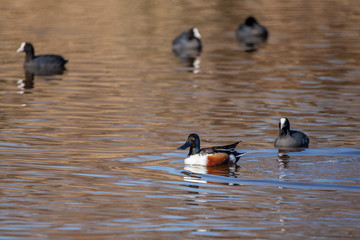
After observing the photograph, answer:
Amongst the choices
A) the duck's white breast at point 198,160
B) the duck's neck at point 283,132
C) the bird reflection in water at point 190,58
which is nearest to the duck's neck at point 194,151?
the duck's white breast at point 198,160

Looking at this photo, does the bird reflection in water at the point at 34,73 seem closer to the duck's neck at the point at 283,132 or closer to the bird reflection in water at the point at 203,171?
Answer: the duck's neck at the point at 283,132

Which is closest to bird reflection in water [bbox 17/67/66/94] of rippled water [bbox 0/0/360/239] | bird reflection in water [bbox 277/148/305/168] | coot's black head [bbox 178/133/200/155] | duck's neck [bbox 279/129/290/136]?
rippled water [bbox 0/0/360/239]

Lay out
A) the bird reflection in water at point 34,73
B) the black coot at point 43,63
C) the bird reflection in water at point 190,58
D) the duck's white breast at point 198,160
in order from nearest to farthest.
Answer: the duck's white breast at point 198,160 < the bird reflection in water at point 34,73 < the black coot at point 43,63 < the bird reflection in water at point 190,58

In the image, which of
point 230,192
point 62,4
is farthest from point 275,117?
point 62,4

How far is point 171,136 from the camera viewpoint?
1838 centimetres

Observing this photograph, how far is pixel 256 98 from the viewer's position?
77.1 ft

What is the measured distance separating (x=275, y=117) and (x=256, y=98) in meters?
2.92

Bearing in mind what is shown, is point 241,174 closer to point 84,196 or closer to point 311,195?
point 311,195

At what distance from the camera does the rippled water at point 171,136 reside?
468 inches

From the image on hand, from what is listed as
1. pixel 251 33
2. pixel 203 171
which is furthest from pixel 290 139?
pixel 251 33

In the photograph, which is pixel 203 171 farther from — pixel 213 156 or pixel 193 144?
pixel 193 144

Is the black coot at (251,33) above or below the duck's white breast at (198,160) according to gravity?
above

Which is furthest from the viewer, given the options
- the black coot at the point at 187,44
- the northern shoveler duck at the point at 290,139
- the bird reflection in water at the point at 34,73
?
the black coot at the point at 187,44

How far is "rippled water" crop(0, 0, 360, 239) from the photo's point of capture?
468 inches
